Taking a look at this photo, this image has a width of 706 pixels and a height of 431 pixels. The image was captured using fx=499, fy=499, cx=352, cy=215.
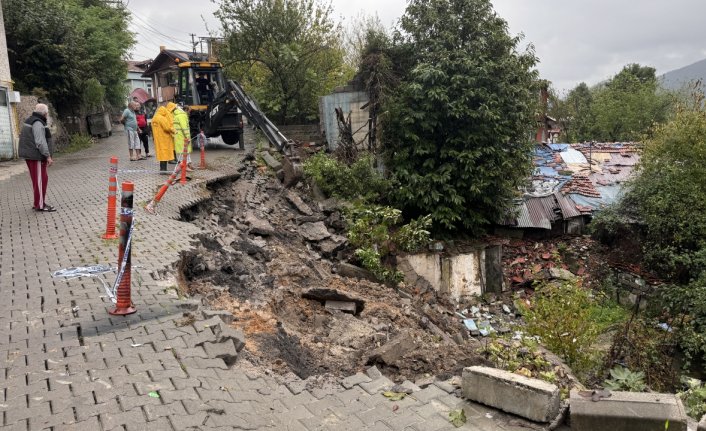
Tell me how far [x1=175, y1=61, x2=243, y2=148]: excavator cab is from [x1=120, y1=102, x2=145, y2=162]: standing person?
5.83ft

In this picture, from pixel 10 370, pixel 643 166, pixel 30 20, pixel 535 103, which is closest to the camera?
pixel 10 370

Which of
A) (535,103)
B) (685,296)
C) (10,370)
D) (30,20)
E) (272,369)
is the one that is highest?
(30,20)

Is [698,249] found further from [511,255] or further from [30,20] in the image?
[30,20]

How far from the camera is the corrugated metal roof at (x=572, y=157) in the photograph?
1926 cm

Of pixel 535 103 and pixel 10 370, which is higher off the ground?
pixel 535 103

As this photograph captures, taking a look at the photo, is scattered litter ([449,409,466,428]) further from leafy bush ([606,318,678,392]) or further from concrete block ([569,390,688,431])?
leafy bush ([606,318,678,392])

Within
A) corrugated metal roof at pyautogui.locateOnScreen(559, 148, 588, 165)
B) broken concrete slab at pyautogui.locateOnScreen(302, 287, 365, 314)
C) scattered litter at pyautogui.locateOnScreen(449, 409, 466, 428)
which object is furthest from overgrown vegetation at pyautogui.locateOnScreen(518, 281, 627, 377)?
corrugated metal roof at pyautogui.locateOnScreen(559, 148, 588, 165)

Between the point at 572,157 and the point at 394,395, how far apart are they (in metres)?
18.3

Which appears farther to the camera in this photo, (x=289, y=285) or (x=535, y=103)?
(x=535, y=103)

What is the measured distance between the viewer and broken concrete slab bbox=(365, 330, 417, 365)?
500 cm

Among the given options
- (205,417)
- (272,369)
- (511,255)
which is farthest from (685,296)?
(205,417)

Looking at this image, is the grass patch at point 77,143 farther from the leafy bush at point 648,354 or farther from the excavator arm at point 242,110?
the leafy bush at point 648,354

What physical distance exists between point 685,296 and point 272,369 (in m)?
10.6

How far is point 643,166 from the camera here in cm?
1481
